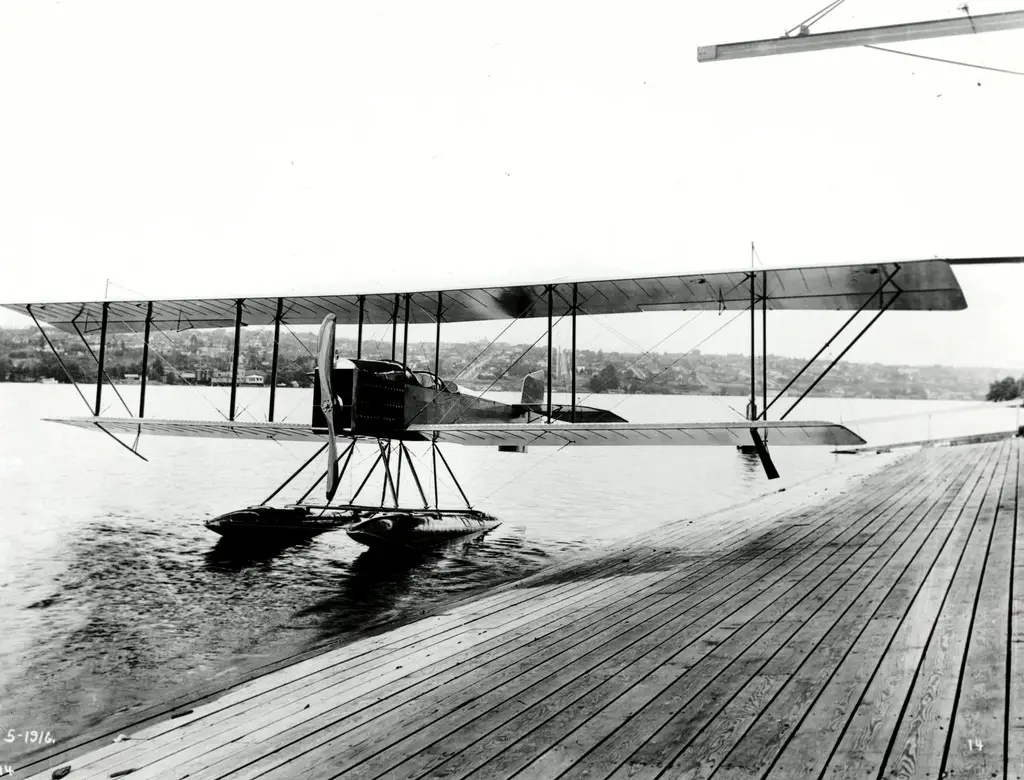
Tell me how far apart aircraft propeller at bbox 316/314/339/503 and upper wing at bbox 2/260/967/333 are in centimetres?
153

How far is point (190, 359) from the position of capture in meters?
17.2

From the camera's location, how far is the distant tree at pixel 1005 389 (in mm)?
59525

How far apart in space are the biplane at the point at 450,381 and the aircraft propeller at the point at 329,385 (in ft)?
0.07

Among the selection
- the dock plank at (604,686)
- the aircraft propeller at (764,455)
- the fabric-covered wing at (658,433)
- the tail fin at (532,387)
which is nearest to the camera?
the dock plank at (604,686)

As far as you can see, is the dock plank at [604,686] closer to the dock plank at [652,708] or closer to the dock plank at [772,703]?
the dock plank at [652,708]

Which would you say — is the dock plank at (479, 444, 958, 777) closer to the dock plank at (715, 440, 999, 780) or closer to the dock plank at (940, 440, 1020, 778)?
the dock plank at (715, 440, 999, 780)

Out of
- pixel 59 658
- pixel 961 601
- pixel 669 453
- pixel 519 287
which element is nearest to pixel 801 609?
pixel 961 601

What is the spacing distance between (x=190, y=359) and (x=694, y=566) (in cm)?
1449

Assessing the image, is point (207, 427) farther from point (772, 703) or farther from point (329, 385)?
point (772, 703)

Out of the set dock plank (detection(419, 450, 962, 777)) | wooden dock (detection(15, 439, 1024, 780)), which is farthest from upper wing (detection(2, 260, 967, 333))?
dock plank (detection(419, 450, 962, 777))

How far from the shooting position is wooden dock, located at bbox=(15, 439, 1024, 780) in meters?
→ 2.54

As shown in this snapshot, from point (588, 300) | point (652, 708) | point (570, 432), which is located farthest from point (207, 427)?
point (652, 708)

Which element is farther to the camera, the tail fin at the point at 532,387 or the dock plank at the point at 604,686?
the tail fin at the point at 532,387

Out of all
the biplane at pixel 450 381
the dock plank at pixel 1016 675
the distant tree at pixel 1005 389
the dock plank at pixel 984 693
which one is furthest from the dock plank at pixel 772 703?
the distant tree at pixel 1005 389
